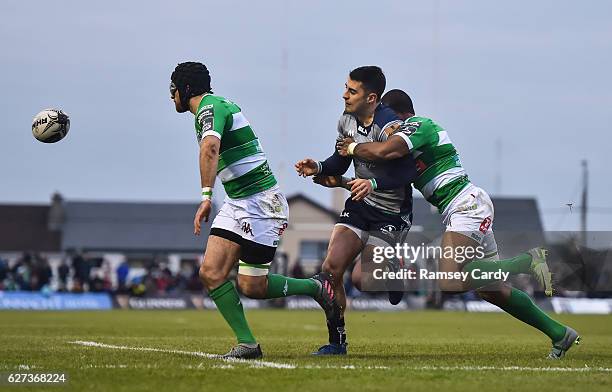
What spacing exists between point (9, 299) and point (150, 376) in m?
32.2

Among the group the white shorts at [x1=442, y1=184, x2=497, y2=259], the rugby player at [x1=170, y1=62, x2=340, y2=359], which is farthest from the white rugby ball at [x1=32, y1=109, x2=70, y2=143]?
the white shorts at [x1=442, y1=184, x2=497, y2=259]

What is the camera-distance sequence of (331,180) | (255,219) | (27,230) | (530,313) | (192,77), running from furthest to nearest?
(27,230) < (331,180) < (530,313) < (192,77) < (255,219)

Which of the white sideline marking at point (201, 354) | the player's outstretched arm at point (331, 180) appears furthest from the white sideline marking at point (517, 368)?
the player's outstretched arm at point (331, 180)

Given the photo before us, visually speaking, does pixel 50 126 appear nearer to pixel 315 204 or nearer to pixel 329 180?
pixel 329 180

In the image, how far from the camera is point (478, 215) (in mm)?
11391

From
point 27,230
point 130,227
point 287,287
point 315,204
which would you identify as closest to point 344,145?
point 287,287

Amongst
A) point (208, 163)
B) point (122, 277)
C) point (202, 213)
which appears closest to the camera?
point (202, 213)

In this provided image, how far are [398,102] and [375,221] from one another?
1314 mm

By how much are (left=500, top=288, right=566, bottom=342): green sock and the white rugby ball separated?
4.83 metres

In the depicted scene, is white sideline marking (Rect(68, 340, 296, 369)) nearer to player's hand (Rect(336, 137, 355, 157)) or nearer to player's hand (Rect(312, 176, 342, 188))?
player's hand (Rect(312, 176, 342, 188))

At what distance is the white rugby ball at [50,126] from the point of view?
12.0 m

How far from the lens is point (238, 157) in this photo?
1067 cm

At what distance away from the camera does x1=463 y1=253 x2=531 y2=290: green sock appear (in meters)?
11.0

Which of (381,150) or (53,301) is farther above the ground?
(381,150)
